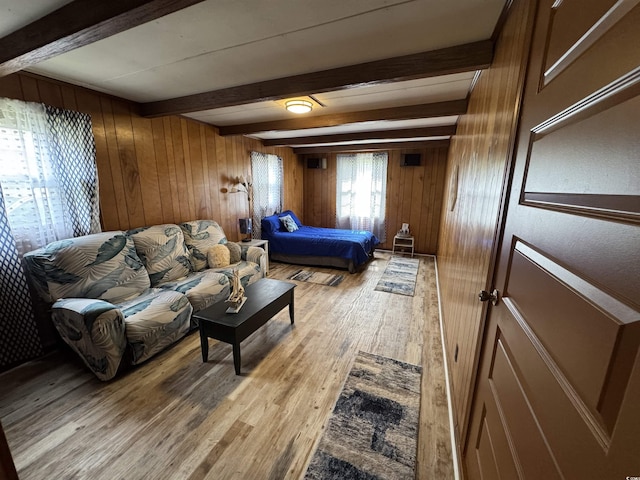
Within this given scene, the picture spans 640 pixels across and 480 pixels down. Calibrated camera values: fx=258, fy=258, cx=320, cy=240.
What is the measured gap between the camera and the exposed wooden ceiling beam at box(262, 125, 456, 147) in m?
3.81

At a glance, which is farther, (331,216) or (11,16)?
(331,216)

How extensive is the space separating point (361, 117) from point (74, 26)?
2413 mm

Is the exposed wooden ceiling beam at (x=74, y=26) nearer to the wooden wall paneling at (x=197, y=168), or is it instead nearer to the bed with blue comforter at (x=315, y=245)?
the wooden wall paneling at (x=197, y=168)

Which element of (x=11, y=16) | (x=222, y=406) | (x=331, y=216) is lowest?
(x=222, y=406)

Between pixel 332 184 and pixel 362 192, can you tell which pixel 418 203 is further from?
pixel 332 184

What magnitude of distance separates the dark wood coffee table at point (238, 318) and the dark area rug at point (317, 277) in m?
1.43

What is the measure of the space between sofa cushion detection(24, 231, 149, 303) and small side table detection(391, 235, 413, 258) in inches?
174

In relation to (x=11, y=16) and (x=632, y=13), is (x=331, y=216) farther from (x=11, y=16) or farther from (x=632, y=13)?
(x=632, y=13)

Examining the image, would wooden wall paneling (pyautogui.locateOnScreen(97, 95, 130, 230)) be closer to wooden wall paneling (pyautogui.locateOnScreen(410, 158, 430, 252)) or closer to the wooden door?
the wooden door

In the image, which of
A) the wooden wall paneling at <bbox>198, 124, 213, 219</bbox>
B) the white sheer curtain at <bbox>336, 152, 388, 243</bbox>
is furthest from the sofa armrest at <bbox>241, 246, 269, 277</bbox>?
the white sheer curtain at <bbox>336, 152, 388, 243</bbox>

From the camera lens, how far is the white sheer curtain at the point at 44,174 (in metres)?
1.95

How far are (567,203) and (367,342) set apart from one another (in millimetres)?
2121

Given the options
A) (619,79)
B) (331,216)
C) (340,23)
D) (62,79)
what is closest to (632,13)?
(619,79)

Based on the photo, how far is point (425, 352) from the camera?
2.28 metres
